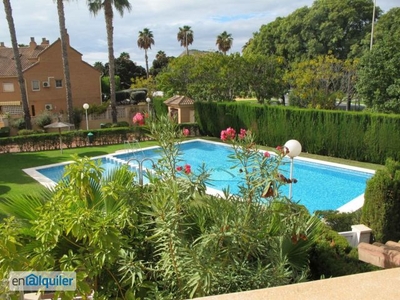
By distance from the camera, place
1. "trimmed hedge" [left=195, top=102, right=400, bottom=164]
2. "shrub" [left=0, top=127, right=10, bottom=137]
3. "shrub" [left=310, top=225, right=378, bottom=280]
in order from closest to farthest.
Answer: "shrub" [left=310, top=225, right=378, bottom=280] → "trimmed hedge" [left=195, top=102, right=400, bottom=164] → "shrub" [left=0, top=127, right=10, bottom=137]

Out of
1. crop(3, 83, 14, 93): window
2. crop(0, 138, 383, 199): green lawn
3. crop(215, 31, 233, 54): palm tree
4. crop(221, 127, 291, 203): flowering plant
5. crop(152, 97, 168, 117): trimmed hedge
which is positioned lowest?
crop(0, 138, 383, 199): green lawn

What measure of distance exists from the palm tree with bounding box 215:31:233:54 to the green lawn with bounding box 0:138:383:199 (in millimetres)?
42306

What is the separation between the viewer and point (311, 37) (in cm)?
3903

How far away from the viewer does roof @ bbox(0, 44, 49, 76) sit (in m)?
37.2

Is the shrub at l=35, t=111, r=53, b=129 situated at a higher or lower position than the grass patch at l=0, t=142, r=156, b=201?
higher

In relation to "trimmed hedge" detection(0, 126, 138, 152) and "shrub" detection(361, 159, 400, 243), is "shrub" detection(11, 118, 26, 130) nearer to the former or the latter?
"trimmed hedge" detection(0, 126, 138, 152)

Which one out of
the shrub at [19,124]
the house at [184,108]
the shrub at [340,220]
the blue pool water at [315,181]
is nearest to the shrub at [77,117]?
the shrub at [19,124]

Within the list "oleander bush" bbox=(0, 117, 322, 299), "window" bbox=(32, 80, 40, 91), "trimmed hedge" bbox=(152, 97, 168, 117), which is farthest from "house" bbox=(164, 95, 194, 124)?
"oleander bush" bbox=(0, 117, 322, 299)

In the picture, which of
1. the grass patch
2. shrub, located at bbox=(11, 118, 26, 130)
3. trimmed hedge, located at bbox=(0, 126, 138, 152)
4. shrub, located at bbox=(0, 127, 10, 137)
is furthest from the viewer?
shrub, located at bbox=(11, 118, 26, 130)

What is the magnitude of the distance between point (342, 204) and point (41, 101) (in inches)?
1220

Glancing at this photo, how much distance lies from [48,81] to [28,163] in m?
19.3

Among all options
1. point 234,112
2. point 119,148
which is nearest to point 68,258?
point 119,148

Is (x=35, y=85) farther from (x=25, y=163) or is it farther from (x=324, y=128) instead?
(x=324, y=128)

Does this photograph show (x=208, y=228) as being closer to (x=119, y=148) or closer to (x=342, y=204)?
(x=342, y=204)
